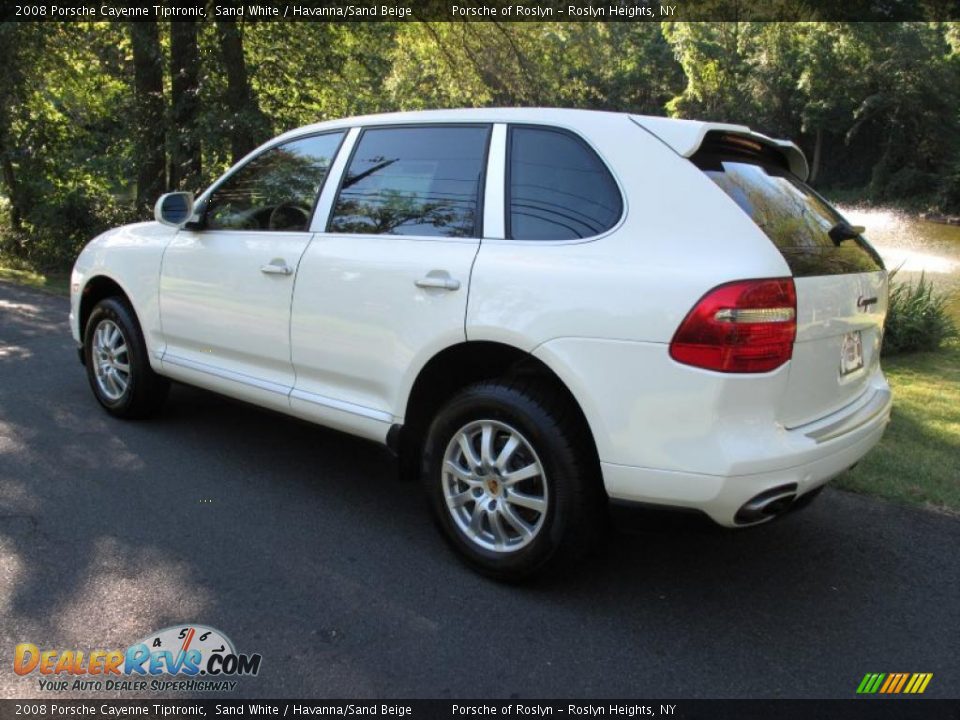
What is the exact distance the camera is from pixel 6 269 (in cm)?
1430

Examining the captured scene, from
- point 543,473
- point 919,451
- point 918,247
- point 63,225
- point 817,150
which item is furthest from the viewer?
point 817,150

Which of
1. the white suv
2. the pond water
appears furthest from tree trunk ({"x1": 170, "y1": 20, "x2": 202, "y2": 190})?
the pond water

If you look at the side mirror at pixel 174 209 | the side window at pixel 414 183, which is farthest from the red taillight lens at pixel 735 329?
the side mirror at pixel 174 209

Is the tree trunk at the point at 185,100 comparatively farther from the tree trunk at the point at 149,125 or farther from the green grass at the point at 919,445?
the green grass at the point at 919,445

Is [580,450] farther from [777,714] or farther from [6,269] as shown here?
[6,269]

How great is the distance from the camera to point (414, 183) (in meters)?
3.66

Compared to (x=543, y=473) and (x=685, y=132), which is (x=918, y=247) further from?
(x=543, y=473)

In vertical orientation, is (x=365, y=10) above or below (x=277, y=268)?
above

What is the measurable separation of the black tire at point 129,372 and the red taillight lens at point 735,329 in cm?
357

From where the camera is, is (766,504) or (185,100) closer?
(766,504)

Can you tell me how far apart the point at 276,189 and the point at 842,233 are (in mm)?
2807

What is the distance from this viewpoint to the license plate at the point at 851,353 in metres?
3.06

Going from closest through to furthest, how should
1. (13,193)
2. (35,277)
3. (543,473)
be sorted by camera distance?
(543,473) < (35,277) < (13,193)

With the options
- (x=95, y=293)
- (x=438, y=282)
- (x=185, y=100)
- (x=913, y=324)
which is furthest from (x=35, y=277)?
(x=913, y=324)
